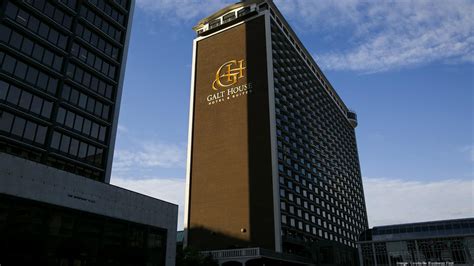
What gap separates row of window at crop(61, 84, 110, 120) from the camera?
189 ft

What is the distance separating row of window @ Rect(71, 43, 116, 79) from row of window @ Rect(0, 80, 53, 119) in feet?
33.2

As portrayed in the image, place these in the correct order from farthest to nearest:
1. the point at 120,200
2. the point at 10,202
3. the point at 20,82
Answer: the point at 20,82
the point at 120,200
the point at 10,202

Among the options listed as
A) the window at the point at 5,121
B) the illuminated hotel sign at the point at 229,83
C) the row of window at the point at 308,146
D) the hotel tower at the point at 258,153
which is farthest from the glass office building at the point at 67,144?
the row of window at the point at 308,146

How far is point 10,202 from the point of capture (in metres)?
33.0

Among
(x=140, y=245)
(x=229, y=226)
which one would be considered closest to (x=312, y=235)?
(x=229, y=226)

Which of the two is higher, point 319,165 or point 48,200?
point 319,165

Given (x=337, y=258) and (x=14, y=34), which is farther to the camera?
(x=337, y=258)

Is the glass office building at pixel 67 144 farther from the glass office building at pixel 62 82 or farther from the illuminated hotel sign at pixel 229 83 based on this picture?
the illuminated hotel sign at pixel 229 83

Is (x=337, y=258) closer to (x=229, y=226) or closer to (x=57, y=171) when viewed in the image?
(x=229, y=226)

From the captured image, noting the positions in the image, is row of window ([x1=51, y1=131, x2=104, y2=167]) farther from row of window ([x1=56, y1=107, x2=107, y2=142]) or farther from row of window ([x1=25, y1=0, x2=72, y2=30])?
row of window ([x1=25, y1=0, x2=72, y2=30])

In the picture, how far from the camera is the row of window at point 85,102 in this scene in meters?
57.6

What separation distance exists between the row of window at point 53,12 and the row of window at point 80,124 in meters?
13.6

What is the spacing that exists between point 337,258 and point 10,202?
7393 centimetres

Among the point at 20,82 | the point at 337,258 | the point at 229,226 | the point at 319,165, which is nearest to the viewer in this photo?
the point at 20,82
